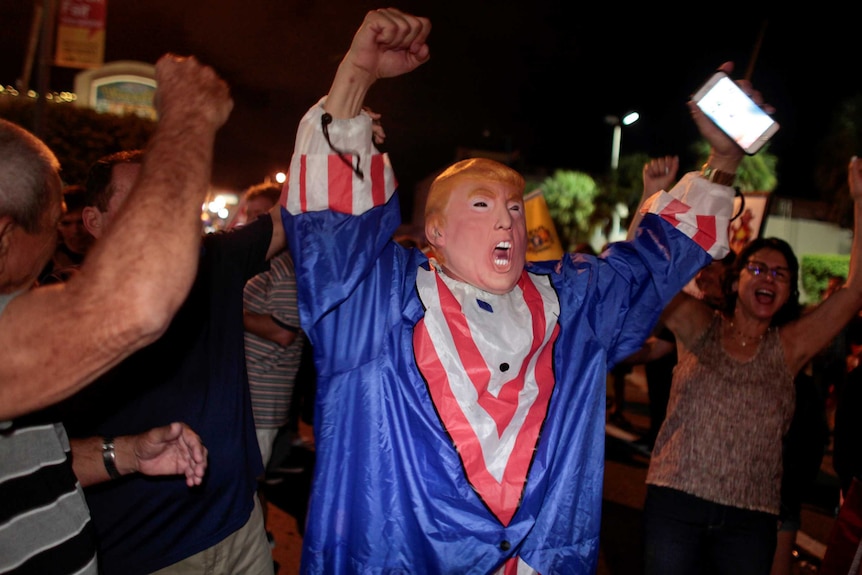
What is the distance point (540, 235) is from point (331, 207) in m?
5.26

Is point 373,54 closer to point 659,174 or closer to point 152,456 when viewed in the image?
point 152,456

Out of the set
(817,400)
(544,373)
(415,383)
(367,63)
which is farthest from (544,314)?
(817,400)

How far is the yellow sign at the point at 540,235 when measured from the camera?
6840 millimetres

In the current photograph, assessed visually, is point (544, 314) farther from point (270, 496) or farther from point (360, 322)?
point (270, 496)

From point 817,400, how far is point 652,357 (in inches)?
37.5

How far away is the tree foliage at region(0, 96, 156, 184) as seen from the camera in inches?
563

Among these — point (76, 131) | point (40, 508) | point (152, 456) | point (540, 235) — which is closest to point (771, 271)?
point (152, 456)

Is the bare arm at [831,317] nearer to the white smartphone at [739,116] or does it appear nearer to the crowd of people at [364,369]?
the white smartphone at [739,116]

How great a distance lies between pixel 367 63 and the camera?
1834 millimetres

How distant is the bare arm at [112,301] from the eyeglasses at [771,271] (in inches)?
107

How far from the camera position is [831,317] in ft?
9.68

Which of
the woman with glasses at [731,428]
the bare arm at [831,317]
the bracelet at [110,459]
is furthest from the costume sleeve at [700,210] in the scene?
the bracelet at [110,459]

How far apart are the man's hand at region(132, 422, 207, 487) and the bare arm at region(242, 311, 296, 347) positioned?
2010mm

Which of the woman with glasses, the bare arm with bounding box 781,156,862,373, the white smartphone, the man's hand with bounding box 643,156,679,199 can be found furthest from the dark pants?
the white smartphone
